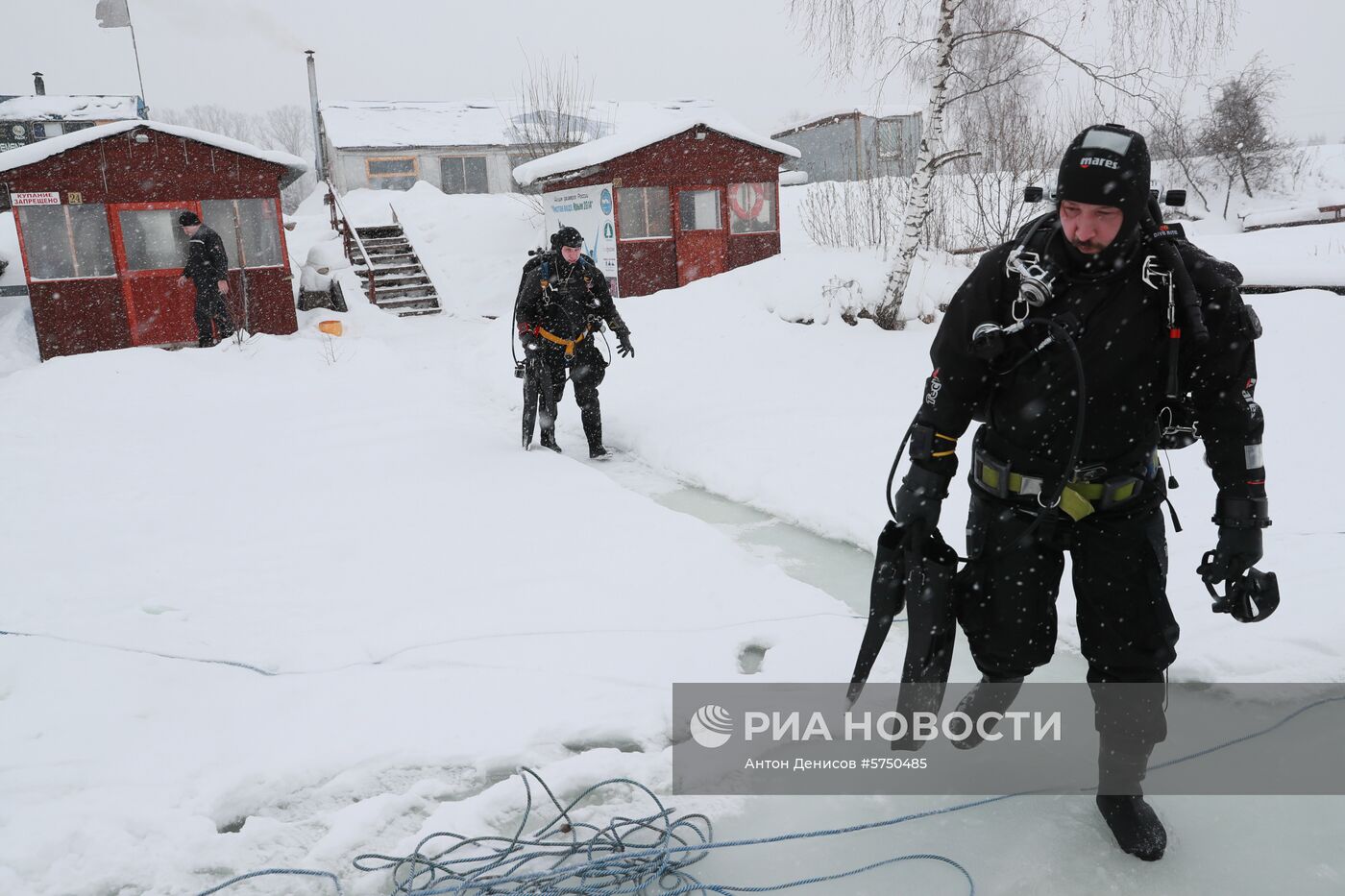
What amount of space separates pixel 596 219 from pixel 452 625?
1334 centimetres

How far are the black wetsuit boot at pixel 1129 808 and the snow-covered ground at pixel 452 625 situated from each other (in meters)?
0.07

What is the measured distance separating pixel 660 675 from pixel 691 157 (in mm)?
14276

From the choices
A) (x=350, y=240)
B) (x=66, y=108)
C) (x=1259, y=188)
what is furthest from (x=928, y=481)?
(x=66, y=108)

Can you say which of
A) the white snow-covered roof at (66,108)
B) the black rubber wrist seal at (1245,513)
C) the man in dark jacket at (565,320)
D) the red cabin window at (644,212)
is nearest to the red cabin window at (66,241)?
the red cabin window at (644,212)

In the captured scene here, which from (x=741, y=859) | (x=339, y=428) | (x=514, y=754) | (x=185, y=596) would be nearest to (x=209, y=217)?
(x=339, y=428)

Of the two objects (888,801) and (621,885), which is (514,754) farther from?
(888,801)

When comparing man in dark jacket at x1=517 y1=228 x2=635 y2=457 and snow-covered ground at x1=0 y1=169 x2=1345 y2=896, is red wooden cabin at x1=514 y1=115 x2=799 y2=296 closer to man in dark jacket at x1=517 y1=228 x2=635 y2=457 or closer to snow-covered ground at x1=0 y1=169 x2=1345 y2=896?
snow-covered ground at x1=0 y1=169 x2=1345 y2=896

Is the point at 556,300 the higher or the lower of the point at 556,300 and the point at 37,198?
the lower

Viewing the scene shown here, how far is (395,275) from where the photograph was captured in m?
17.9

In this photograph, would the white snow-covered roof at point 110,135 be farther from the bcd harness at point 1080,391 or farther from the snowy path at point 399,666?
the bcd harness at point 1080,391

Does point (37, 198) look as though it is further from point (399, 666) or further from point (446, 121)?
point (446, 121)

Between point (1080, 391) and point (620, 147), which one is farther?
point (620, 147)

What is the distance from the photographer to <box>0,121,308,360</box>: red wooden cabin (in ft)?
41.6

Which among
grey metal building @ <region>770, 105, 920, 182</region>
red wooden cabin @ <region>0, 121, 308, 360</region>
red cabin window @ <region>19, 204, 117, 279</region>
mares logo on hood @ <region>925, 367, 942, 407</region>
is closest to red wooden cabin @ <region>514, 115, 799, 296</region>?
red wooden cabin @ <region>0, 121, 308, 360</region>
